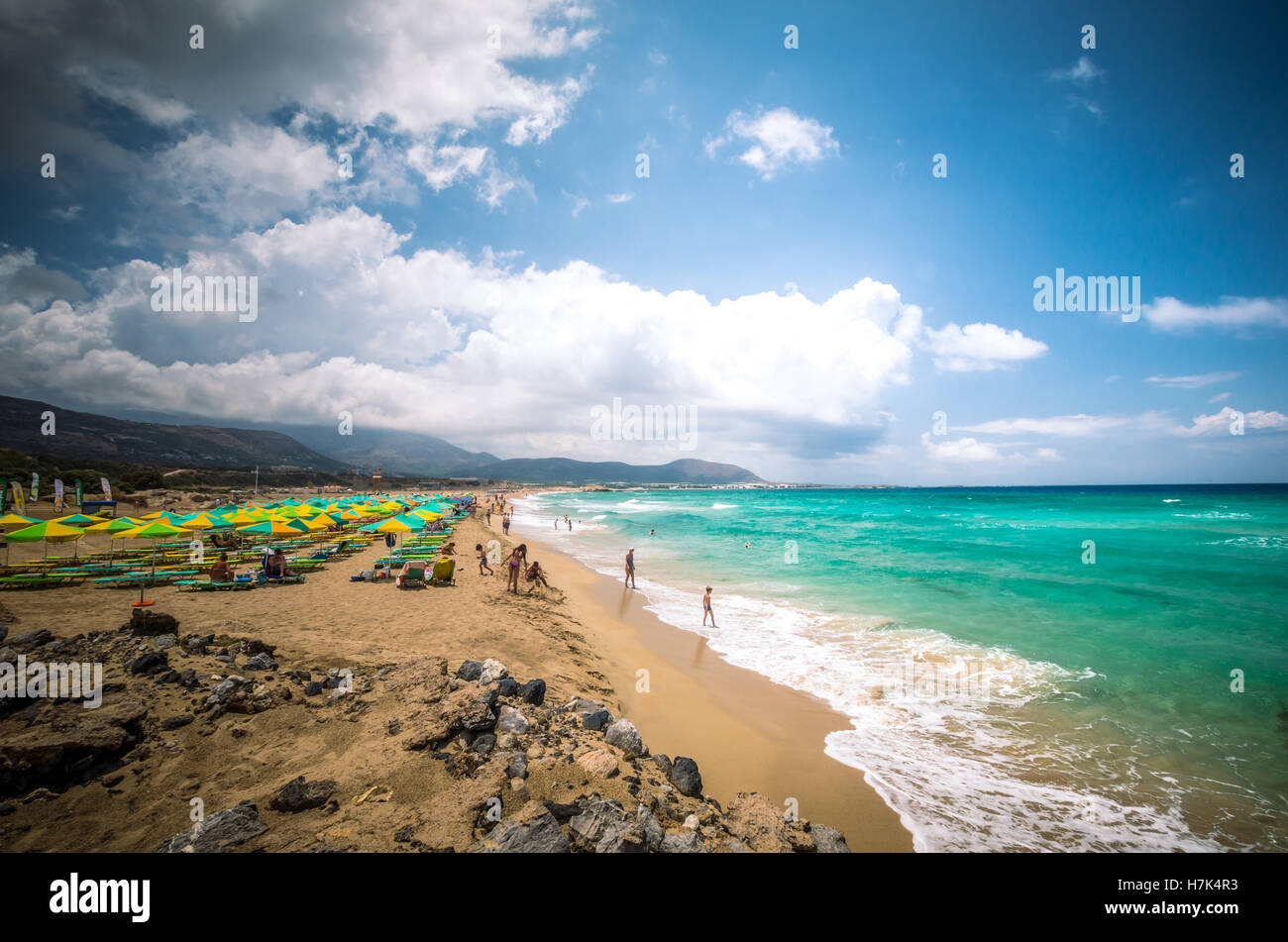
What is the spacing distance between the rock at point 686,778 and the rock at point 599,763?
969 mm

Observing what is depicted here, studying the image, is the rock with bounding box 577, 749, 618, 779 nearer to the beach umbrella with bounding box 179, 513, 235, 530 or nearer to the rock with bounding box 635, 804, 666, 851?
the rock with bounding box 635, 804, 666, 851

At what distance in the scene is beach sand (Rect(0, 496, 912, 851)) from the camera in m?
4.26

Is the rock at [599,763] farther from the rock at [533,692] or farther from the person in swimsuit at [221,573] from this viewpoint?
the person in swimsuit at [221,573]

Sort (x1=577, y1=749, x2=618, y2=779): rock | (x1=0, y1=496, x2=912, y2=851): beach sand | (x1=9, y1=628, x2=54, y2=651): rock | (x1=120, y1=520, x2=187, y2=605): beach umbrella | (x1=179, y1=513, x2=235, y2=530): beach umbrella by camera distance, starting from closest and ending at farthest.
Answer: (x1=0, y1=496, x2=912, y2=851): beach sand → (x1=577, y1=749, x2=618, y2=779): rock → (x1=9, y1=628, x2=54, y2=651): rock → (x1=120, y1=520, x2=187, y2=605): beach umbrella → (x1=179, y1=513, x2=235, y2=530): beach umbrella

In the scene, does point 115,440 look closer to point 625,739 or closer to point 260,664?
point 260,664

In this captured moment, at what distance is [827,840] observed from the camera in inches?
189

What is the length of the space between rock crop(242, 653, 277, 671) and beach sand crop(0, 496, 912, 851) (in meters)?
0.30

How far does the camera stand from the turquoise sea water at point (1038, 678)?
636 cm

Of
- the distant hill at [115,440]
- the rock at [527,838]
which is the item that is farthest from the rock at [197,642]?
the distant hill at [115,440]

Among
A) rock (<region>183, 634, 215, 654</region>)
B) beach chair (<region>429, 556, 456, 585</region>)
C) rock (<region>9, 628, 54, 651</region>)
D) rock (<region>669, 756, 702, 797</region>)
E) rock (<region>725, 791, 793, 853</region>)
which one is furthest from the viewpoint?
beach chair (<region>429, 556, 456, 585</region>)

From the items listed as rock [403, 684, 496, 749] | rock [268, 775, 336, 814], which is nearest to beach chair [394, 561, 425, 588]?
rock [403, 684, 496, 749]

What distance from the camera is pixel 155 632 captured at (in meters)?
7.73
